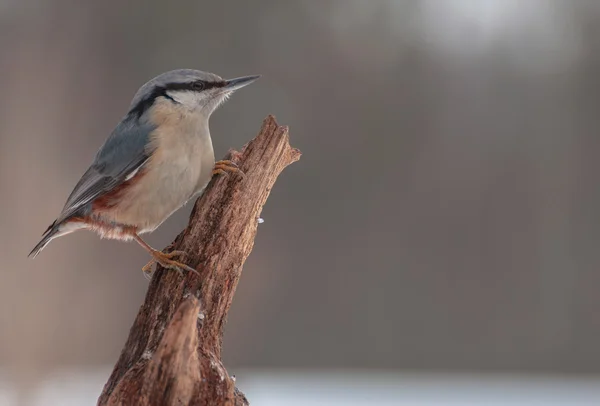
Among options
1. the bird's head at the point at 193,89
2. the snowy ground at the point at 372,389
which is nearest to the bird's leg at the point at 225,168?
the bird's head at the point at 193,89

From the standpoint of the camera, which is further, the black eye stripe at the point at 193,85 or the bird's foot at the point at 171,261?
the black eye stripe at the point at 193,85

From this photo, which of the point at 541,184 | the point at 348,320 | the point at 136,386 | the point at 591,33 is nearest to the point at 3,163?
the point at 348,320

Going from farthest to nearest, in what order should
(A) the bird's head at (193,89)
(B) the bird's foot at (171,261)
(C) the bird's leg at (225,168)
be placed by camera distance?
1. (A) the bird's head at (193,89)
2. (C) the bird's leg at (225,168)
3. (B) the bird's foot at (171,261)

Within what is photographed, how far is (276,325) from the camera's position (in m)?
4.26

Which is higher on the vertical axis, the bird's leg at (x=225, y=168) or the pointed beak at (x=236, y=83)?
the pointed beak at (x=236, y=83)

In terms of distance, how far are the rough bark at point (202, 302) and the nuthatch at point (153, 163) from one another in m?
0.08

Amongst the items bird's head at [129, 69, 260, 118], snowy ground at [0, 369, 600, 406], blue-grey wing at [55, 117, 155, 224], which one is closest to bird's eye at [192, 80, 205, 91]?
bird's head at [129, 69, 260, 118]

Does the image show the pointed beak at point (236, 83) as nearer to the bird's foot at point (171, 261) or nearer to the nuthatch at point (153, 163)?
the nuthatch at point (153, 163)

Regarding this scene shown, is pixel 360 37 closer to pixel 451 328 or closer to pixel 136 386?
pixel 451 328

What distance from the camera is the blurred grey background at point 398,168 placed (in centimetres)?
426

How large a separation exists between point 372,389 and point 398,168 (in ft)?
4.62

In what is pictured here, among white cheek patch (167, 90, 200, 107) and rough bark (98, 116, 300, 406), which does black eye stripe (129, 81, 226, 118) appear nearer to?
white cheek patch (167, 90, 200, 107)

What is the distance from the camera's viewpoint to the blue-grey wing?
1.88 meters

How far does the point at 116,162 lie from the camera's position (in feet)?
6.25
